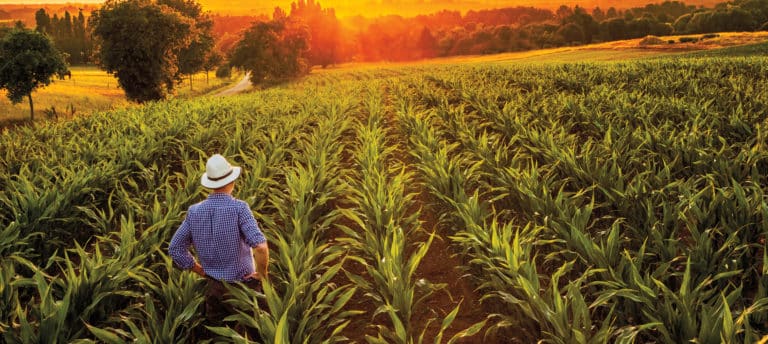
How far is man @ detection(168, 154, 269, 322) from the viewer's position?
347 centimetres

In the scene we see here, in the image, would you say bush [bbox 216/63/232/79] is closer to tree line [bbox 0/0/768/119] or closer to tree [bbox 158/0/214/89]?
tree line [bbox 0/0/768/119]

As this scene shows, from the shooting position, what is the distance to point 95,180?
22.1 feet

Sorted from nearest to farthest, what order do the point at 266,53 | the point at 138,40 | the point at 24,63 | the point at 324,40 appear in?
the point at 24,63
the point at 138,40
the point at 266,53
the point at 324,40

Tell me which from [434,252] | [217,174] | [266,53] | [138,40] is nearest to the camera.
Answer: [217,174]

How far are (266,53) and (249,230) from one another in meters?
53.7

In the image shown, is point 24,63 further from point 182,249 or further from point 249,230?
point 249,230

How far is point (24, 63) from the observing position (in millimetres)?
26469

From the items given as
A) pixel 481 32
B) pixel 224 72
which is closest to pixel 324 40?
pixel 224 72

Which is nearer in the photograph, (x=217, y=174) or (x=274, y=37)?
(x=217, y=174)

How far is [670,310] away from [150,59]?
35.0 meters

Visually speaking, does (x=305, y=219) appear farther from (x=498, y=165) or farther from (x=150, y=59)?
(x=150, y=59)

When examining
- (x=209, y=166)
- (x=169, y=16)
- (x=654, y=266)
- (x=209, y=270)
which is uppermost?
(x=169, y=16)

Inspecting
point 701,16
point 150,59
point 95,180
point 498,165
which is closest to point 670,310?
point 498,165

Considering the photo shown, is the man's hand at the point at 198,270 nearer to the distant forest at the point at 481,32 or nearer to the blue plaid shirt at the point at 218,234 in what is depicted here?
the blue plaid shirt at the point at 218,234
